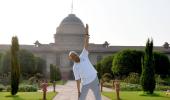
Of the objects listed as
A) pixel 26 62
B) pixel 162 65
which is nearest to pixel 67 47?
pixel 26 62

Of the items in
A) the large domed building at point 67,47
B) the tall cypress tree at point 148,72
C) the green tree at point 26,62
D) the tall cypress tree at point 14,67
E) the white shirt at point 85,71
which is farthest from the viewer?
the large domed building at point 67,47

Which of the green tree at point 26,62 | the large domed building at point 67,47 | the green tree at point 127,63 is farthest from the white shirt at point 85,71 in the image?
the large domed building at point 67,47

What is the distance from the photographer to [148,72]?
23906 mm

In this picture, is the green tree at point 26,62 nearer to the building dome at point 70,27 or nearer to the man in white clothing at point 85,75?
the building dome at point 70,27

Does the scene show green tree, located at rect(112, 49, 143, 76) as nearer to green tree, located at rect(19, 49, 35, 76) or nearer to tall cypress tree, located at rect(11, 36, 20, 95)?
green tree, located at rect(19, 49, 35, 76)

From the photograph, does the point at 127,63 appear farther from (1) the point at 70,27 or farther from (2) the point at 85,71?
(2) the point at 85,71

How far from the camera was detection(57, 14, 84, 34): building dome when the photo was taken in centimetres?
10362

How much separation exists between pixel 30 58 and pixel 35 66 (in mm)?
2702

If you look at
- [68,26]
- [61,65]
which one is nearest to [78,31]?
[68,26]

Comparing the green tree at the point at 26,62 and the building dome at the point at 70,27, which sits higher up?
the building dome at the point at 70,27

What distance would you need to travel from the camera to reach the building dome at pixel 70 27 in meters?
104

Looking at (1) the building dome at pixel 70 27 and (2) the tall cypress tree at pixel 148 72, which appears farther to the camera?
(1) the building dome at pixel 70 27

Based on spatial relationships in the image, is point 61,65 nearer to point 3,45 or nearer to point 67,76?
point 67,76

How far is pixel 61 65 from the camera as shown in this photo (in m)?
99.9
